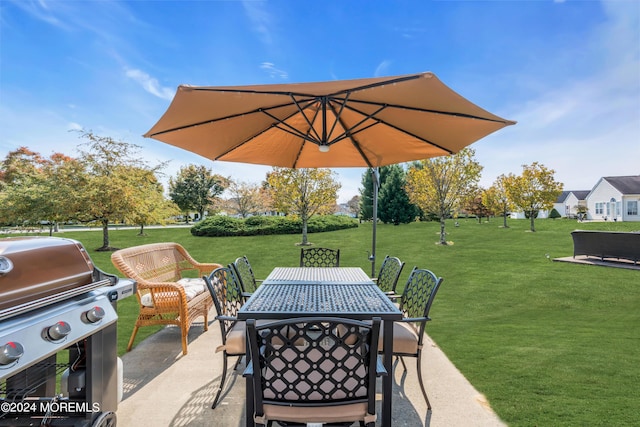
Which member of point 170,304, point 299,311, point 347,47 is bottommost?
point 170,304

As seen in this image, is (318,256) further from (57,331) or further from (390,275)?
(57,331)

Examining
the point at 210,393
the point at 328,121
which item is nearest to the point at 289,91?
the point at 328,121

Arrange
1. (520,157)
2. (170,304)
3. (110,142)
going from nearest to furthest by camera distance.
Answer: (170,304)
(110,142)
(520,157)

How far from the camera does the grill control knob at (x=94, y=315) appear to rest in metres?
1.50

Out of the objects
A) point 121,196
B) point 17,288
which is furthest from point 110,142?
point 17,288

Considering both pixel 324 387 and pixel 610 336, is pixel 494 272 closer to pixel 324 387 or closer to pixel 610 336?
pixel 610 336

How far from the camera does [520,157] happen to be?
22.4 meters

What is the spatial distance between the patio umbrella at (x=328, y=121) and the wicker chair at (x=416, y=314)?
154cm

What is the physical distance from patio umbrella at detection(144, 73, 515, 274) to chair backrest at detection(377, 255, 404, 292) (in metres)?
1.53

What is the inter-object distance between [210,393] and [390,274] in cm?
220

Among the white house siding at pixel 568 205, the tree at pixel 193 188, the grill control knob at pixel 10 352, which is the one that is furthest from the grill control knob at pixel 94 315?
the white house siding at pixel 568 205

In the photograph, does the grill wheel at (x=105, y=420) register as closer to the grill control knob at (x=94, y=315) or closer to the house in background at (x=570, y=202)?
the grill control knob at (x=94, y=315)

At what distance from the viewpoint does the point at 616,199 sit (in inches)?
1152

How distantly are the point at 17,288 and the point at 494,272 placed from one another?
996 cm
